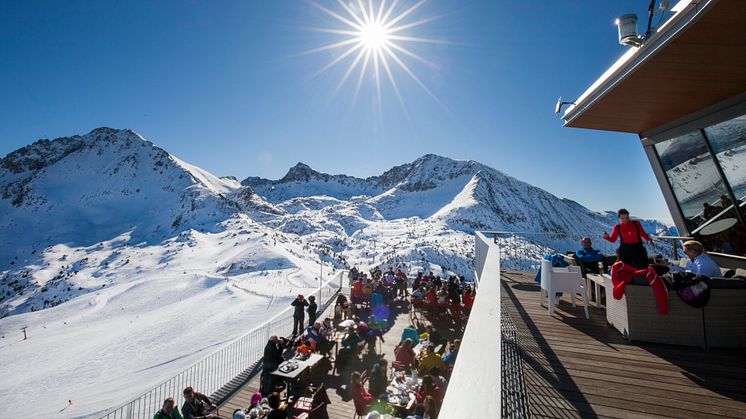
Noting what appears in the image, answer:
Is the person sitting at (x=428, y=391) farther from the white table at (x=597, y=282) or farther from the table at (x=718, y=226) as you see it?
→ the table at (x=718, y=226)

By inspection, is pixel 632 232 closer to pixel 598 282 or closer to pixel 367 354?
pixel 598 282

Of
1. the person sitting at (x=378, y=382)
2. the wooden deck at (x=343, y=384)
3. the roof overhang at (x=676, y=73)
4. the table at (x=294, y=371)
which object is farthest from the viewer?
the table at (x=294, y=371)

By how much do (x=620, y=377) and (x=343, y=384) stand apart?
6.14 meters

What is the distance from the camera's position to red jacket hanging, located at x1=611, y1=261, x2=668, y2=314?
366 cm

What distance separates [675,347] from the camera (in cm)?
371

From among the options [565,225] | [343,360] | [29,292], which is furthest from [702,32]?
[565,225]

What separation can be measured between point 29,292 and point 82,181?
6603 centimetres

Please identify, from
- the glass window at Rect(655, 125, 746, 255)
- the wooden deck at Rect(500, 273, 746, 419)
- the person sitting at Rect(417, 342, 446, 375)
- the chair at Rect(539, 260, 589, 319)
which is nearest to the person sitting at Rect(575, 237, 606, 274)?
the chair at Rect(539, 260, 589, 319)

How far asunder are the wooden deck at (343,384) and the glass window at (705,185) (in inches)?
249

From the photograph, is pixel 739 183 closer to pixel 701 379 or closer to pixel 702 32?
pixel 702 32

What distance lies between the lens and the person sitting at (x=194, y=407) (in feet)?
19.9

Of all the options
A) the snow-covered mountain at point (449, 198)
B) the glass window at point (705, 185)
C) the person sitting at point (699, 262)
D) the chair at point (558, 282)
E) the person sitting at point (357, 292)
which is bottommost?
the person sitting at point (357, 292)

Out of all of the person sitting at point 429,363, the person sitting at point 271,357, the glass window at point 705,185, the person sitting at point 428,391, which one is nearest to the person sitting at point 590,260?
the glass window at point 705,185

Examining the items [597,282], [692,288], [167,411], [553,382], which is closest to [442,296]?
[597,282]
